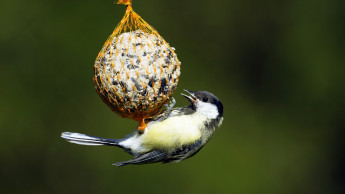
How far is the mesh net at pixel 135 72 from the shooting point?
2691 millimetres

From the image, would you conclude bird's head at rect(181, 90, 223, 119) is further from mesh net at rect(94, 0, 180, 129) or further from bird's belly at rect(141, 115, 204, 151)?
mesh net at rect(94, 0, 180, 129)

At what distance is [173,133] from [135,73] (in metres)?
0.47

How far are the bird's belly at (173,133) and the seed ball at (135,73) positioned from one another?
183 millimetres

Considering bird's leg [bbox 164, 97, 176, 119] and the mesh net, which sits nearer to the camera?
the mesh net

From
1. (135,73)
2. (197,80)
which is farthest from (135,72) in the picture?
(197,80)

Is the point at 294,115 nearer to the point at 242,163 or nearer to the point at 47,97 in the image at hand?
the point at 242,163

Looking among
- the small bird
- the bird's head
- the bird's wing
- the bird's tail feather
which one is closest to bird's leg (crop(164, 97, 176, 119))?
the small bird

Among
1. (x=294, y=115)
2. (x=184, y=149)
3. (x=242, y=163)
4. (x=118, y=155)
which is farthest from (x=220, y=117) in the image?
(x=294, y=115)

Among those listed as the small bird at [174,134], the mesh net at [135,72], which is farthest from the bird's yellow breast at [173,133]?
the mesh net at [135,72]

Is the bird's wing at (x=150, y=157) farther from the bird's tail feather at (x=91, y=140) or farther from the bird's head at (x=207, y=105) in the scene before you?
the bird's head at (x=207, y=105)

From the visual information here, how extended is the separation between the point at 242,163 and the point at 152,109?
2.93 meters

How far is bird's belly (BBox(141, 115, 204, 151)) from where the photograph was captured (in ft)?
9.55

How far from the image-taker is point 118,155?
5035mm

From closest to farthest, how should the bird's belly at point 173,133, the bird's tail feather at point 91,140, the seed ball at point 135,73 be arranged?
the seed ball at point 135,73 → the bird's belly at point 173,133 → the bird's tail feather at point 91,140
